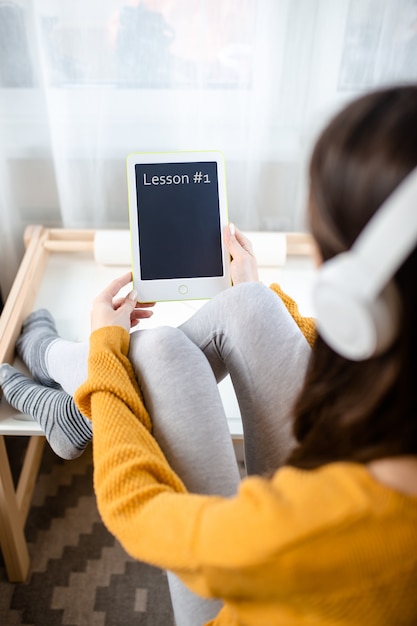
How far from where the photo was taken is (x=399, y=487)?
0.46 metres

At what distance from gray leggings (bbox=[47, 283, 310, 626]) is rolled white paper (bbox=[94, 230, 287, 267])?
32 cm

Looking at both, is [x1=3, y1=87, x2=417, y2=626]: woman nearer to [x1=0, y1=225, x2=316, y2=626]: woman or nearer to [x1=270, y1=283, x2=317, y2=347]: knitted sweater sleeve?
[x1=0, y1=225, x2=316, y2=626]: woman

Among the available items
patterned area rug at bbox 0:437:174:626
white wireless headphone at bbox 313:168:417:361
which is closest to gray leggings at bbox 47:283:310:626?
white wireless headphone at bbox 313:168:417:361

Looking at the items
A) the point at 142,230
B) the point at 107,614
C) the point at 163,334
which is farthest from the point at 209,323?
the point at 107,614

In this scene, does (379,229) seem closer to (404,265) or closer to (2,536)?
(404,265)

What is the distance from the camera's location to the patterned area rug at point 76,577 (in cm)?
107

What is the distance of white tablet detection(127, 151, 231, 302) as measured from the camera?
0.93 m

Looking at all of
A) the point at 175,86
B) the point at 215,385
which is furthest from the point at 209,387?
the point at 175,86

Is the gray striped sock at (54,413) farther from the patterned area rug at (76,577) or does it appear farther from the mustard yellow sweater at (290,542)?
the patterned area rug at (76,577)

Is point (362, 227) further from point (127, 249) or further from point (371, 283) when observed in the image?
point (127, 249)

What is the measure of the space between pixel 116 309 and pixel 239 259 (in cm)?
21

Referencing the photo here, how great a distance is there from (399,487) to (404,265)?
0.58 ft

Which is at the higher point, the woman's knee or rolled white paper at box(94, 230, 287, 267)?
the woman's knee

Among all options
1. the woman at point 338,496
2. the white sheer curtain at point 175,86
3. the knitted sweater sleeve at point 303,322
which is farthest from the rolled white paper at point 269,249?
the woman at point 338,496
